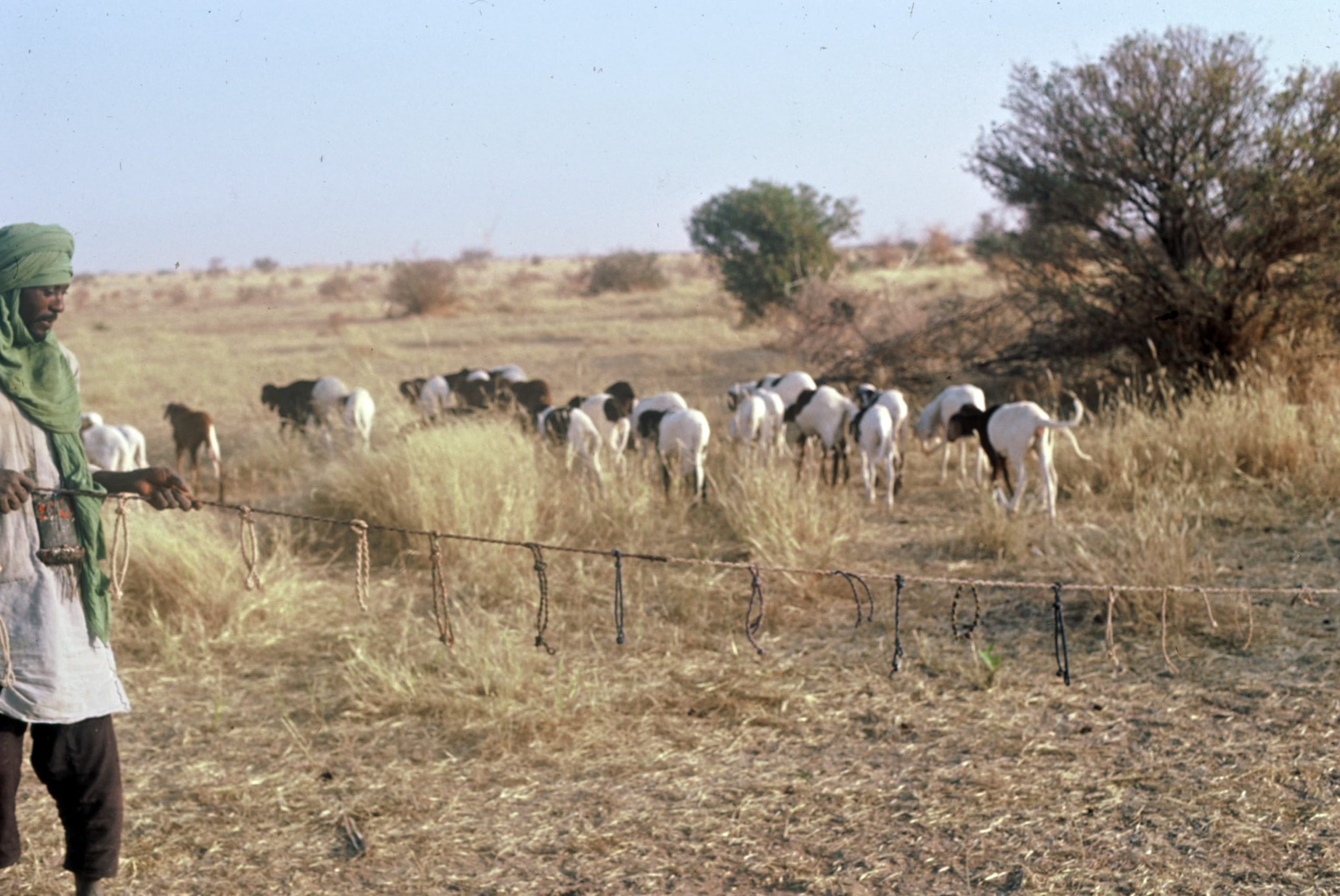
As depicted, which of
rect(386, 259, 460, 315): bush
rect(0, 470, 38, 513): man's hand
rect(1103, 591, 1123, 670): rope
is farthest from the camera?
rect(386, 259, 460, 315): bush

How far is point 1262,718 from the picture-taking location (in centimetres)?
421

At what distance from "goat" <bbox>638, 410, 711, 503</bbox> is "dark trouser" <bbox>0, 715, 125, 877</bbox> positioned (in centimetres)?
468

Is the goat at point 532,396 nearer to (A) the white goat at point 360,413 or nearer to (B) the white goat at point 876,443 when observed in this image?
(A) the white goat at point 360,413

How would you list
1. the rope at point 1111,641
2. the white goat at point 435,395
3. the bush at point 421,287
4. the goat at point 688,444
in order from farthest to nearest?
the bush at point 421,287
the white goat at point 435,395
the goat at point 688,444
the rope at point 1111,641

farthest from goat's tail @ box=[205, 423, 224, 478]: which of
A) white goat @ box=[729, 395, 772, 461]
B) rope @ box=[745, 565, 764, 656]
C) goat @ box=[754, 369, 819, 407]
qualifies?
rope @ box=[745, 565, 764, 656]

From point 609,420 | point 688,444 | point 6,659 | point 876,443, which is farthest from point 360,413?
point 6,659

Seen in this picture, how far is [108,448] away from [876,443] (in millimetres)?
5017

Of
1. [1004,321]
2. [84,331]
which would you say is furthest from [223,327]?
[1004,321]

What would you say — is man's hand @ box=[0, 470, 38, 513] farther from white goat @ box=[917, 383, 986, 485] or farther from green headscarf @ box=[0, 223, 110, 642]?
white goat @ box=[917, 383, 986, 485]

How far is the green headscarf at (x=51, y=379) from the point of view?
2793 mm

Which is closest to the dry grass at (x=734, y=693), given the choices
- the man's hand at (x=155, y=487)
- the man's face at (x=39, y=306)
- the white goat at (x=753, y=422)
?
the white goat at (x=753, y=422)

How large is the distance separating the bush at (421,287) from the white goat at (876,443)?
2455 centimetres

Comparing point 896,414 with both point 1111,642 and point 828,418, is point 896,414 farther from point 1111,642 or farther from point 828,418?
point 1111,642

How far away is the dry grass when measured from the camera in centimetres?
346
